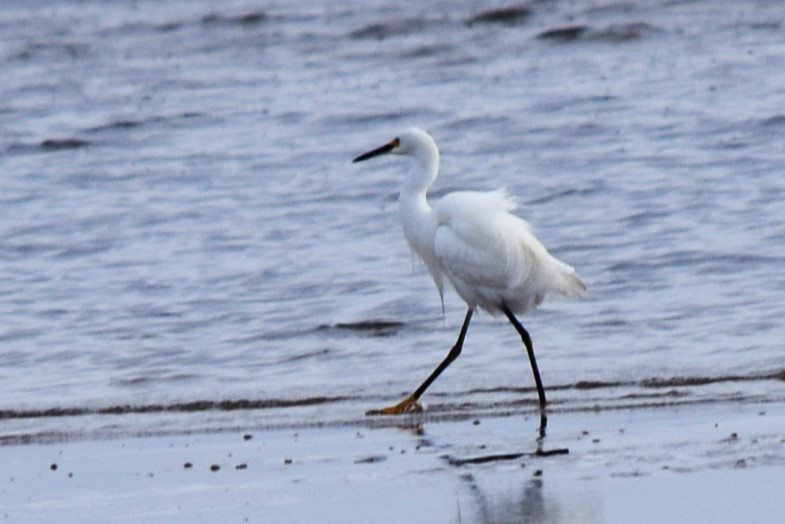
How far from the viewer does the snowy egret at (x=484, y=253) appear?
8930mm

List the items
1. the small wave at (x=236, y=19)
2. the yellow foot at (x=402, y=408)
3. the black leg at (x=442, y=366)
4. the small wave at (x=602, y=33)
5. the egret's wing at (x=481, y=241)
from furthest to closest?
the small wave at (x=236, y=19), the small wave at (x=602, y=33), the egret's wing at (x=481, y=241), the black leg at (x=442, y=366), the yellow foot at (x=402, y=408)

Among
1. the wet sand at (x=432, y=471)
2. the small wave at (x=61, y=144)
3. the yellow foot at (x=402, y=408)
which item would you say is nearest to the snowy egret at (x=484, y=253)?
the yellow foot at (x=402, y=408)

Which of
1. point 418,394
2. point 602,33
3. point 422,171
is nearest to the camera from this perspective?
point 418,394

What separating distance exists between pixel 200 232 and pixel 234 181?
2.21 metres

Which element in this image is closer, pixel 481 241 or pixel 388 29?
pixel 481 241

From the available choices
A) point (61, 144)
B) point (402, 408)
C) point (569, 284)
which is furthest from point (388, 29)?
point (402, 408)

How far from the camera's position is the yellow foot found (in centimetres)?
834

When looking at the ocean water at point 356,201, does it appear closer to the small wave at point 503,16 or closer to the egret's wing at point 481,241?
the small wave at point 503,16

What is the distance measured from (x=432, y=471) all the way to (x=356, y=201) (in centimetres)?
829

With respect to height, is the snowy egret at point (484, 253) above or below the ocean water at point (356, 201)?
above

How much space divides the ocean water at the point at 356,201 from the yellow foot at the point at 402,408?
14cm

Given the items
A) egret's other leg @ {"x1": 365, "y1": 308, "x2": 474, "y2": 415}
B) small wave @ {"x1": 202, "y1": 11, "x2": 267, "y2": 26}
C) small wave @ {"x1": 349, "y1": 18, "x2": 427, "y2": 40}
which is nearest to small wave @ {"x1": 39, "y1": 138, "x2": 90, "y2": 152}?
small wave @ {"x1": 349, "y1": 18, "x2": 427, "y2": 40}

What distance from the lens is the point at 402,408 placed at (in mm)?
8406

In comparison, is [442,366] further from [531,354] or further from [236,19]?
[236,19]
